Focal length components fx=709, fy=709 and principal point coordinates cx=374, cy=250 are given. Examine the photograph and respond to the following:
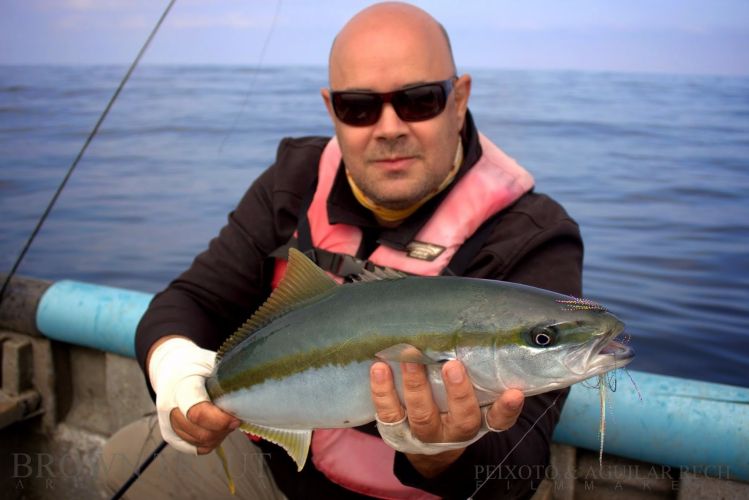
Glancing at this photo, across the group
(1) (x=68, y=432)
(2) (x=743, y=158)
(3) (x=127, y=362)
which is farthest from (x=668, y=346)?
(2) (x=743, y=158)

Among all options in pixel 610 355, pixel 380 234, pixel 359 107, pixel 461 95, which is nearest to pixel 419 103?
pixel 359 107

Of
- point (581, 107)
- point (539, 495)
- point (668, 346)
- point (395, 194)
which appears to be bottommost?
point (581, 107)

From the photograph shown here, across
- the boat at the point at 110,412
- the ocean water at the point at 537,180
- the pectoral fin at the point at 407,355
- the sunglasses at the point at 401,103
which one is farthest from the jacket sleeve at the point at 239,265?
the ocean water at the point at 537,180

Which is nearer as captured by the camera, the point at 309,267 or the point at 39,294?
the point at 309,267

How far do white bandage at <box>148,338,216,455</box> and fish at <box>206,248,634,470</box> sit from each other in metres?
0.20

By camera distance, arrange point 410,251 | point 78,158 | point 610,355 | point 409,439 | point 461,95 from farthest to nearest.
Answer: point 78,158 < point 461,95 < point 410,251 < point 409,439 < point 610,355

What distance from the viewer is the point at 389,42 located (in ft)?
9.66

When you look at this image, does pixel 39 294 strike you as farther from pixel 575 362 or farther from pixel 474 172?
pixel 575 362

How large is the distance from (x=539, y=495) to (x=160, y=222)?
26.0 ft

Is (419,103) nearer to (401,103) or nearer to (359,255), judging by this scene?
(401,103)

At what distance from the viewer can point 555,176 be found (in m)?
11.6

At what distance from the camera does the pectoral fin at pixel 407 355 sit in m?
1.86

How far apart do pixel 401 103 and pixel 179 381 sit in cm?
140

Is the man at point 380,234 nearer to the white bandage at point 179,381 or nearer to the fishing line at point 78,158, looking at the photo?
the white bandage at point 179,381
